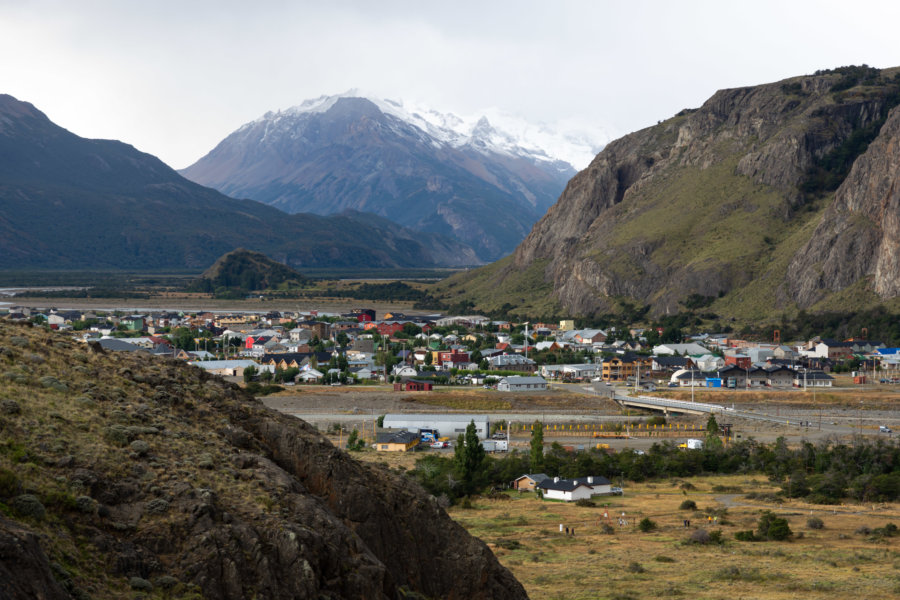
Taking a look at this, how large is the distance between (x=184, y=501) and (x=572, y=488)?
1696 inches

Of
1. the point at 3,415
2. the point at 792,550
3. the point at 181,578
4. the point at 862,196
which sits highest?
the point at 862,196

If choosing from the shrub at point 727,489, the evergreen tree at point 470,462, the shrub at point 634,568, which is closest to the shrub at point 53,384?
the shrub at point 634,568

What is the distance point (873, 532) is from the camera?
50031mm

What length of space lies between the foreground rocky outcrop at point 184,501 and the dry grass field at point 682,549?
14147 millimetres

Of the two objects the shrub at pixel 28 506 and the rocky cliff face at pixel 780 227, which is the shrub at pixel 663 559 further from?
the rocky cliff face at pixel 780 227

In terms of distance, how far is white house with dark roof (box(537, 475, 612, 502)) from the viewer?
59.4 metres

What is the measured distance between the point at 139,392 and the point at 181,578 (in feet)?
21.3

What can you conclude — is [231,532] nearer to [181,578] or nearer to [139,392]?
[181,578]

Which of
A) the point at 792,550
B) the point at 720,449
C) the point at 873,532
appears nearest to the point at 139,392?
the point at 792,550

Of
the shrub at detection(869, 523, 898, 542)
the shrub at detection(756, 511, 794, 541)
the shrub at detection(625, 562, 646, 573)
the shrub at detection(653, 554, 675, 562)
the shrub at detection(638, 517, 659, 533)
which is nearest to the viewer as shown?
the shrub at detection(625, 562, 646, 573)

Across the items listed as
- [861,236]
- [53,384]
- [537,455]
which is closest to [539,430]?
[537,455]

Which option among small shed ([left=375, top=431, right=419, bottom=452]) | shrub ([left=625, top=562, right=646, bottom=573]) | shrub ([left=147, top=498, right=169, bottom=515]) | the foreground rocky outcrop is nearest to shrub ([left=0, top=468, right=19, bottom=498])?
the foreground rocky outcrop

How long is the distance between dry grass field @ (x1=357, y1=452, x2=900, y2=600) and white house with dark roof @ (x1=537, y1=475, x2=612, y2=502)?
987 mm

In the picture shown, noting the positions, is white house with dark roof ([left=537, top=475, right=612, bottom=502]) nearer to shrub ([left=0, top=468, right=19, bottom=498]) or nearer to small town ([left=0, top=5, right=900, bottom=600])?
small town ([left=0, top=5, right=900, bottom=600])
